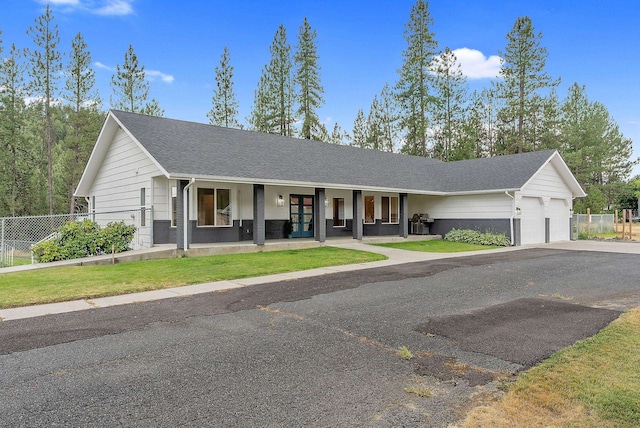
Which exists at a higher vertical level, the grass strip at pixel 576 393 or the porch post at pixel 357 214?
the porch post at pixel 357 214

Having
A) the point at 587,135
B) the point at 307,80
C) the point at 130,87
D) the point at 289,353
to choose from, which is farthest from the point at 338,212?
the point at 587,135

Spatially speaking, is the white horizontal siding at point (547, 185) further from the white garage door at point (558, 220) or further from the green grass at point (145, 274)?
the green grass at point (145, 274)

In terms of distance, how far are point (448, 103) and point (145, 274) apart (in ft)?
117

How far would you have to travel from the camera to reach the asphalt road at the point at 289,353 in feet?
10.5

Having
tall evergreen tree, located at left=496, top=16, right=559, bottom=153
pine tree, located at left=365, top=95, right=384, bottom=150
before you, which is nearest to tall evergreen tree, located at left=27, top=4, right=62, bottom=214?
pine tree, located at left=365, top=95, right=384, bottom=150

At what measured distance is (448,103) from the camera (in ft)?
127

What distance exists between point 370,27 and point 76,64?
873 inches

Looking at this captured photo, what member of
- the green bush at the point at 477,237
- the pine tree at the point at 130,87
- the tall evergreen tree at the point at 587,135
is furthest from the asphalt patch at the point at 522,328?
the tall evergreen tree at the point at 587,135

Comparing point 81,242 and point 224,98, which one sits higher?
point 224,98

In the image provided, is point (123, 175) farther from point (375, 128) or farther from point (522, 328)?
point (375, 128)

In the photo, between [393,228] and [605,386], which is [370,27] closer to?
[393,228]

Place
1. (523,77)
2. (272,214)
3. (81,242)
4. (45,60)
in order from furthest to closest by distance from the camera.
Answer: (523,77) → (45,60) → (272,214) → (81,242)

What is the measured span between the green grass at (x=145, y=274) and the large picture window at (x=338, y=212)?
18.8 ft

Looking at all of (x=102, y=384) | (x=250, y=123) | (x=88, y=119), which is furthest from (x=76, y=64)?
(x=102, y=384)
